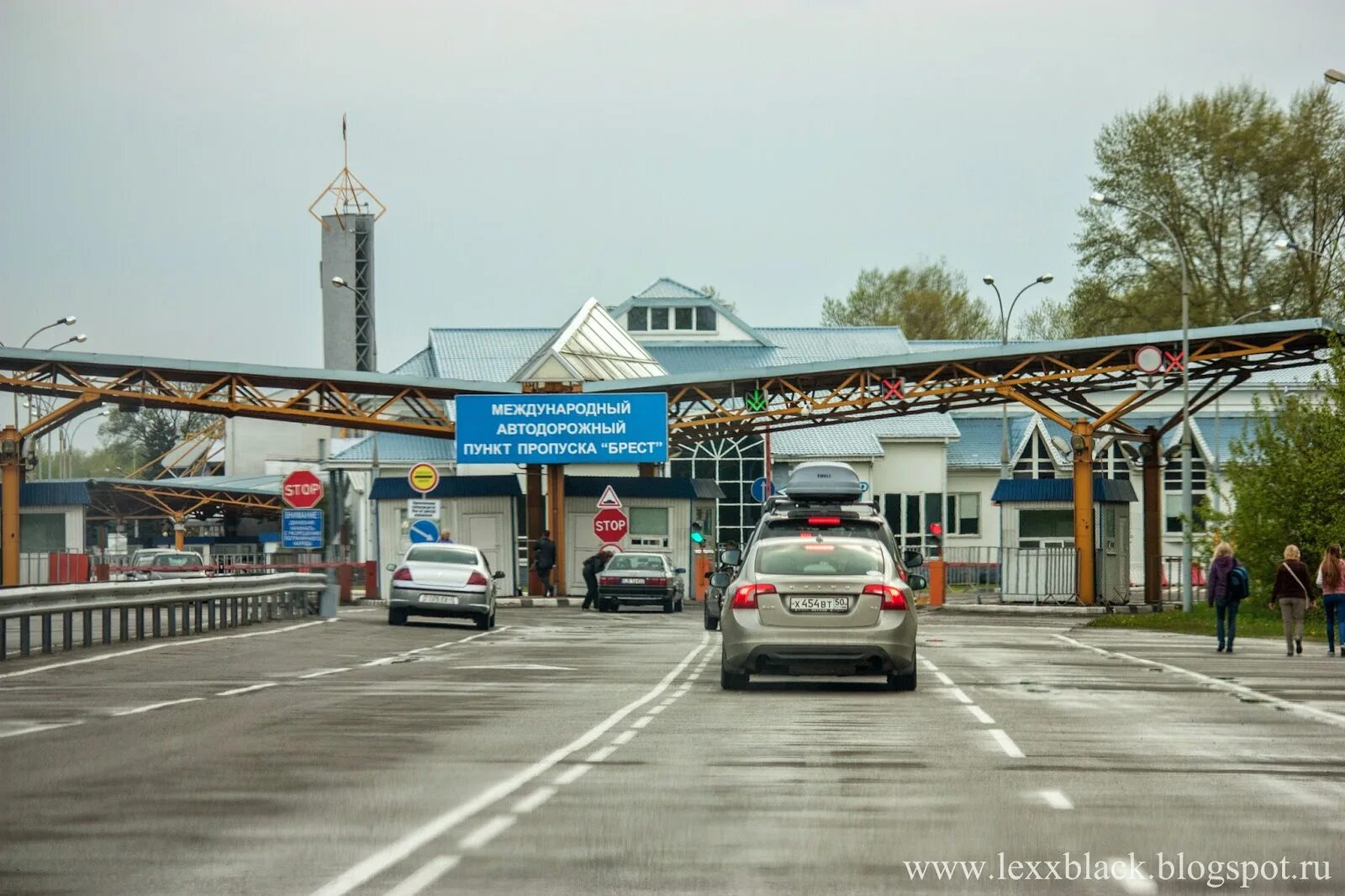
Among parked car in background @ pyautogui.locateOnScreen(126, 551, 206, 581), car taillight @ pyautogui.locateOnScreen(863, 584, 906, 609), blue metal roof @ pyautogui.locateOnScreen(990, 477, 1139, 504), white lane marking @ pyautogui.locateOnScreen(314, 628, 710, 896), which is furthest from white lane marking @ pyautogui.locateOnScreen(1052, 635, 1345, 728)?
parked car in background @ pyautogui.locateOnScreen(126, 551, 206, 581)

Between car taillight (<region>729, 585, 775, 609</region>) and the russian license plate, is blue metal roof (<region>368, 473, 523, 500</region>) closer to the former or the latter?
car taillight (<region>729, 585, 775, 609</region>)

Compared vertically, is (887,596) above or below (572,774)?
above

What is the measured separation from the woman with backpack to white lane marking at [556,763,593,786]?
19154 mm

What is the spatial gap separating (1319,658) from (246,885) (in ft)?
74.2

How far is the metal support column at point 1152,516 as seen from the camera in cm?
5250

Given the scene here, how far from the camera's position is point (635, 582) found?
5072 centimetres

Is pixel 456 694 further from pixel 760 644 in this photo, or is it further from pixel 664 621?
pixel 664 621

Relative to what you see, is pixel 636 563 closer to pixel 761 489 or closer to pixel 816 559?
pixel 761 489

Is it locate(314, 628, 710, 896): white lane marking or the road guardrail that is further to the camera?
the road guardrail

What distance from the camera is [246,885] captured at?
7664mm

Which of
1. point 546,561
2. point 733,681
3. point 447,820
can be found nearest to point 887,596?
point 733,681

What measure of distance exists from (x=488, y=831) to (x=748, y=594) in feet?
32.9

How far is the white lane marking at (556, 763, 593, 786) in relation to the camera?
1128cm

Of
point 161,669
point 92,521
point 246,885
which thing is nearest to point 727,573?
point 161,669
